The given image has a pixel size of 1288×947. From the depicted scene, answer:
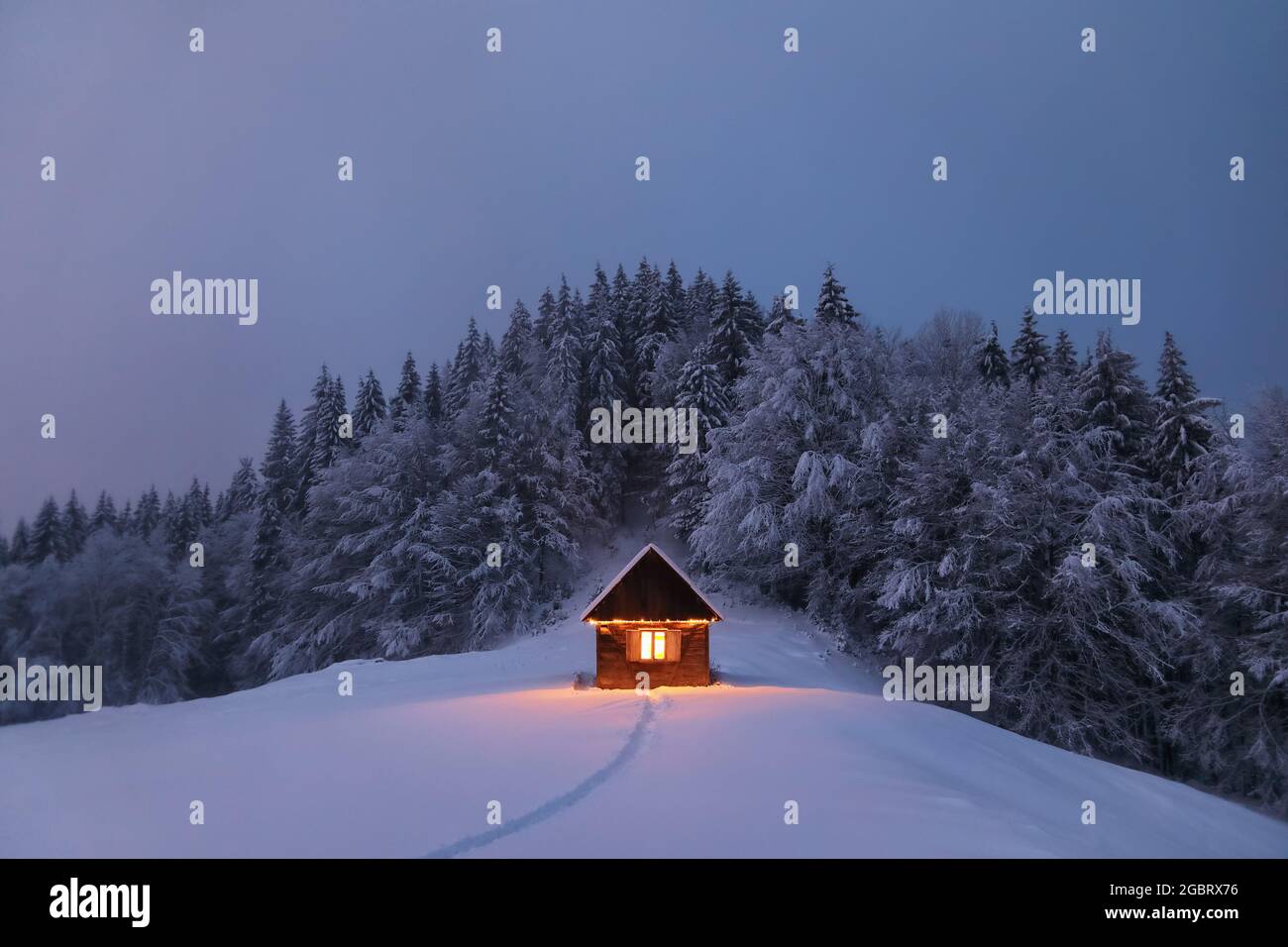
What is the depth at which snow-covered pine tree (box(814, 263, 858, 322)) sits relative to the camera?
136 ft

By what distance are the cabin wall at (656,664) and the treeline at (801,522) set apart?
28.9 ft

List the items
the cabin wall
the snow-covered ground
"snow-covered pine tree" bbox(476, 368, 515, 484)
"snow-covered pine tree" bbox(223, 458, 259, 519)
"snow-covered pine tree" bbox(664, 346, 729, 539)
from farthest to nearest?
"snow-covered pine tree" bbox(223, 458, 259, 519)
"snow-covered pine tree" bbox(476, 368, 515, 484)
"snow-covered pine tree" bbox(664, 346, 729, 539)
the cabin wall
the snow-covered ground

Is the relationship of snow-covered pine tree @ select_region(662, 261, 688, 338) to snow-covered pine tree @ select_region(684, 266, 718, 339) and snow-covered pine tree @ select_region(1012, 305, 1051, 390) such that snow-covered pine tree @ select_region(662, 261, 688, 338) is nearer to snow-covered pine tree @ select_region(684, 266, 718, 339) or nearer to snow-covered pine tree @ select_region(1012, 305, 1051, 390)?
snow-covered pine tree @ select_region(684, 266, 718, 339)

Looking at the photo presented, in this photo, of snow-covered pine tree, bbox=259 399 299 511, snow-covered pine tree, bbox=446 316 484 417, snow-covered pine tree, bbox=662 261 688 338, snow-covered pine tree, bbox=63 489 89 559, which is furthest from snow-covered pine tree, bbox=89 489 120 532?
snow-covered pine tree, bbox=662 261 688 338

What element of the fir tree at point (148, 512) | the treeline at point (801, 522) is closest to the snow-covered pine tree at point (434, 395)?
the treeline at point (801, 522)

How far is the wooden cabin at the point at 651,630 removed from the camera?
25.7m

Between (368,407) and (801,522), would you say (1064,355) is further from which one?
(368,407)

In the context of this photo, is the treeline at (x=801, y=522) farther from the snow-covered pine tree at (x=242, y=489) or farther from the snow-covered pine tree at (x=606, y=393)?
Result: the snow-covered pine tree at (x=242, y=489)

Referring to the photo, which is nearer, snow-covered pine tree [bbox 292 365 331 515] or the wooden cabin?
the wooden cabin

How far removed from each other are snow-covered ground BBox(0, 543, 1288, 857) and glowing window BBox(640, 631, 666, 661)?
1713 mm

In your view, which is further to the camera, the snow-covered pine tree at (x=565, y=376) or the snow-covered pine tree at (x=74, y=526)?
the snow-covered pine tree at (x=74, y=526)

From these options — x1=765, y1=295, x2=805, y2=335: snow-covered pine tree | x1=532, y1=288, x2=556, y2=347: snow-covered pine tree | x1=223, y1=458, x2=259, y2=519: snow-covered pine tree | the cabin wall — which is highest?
x1=532, y1=288, x2=556, y2=347: snow-covered pine tree
